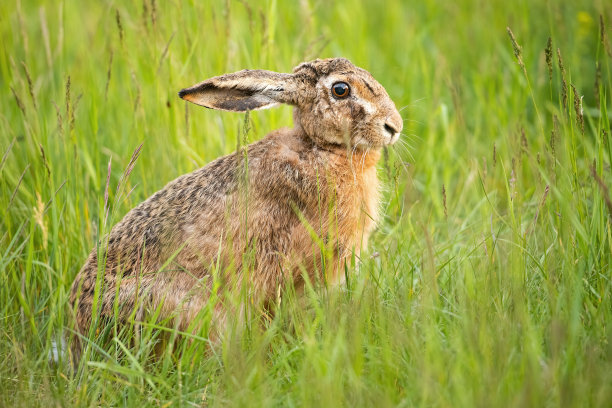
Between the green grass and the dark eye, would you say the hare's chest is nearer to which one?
the green grass

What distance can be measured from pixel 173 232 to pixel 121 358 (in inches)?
32.9

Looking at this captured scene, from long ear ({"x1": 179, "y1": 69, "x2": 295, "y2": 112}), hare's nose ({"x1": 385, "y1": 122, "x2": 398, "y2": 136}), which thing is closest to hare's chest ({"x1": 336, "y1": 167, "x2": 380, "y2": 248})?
hare's nose ({"x1": 385, "y1": 122, "x2": 398, "y2": 136})

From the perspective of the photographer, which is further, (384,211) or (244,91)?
(384,211)

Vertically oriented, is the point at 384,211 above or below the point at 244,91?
below

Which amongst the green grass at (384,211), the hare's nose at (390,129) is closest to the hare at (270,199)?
the hare's nose at (390,129)

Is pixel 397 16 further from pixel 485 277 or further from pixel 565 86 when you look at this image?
pixel 485 277

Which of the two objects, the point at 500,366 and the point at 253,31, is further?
the point at 253,31

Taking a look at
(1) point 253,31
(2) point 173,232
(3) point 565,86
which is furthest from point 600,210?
(1) point 253,31

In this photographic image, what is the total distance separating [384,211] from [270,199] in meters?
0.96

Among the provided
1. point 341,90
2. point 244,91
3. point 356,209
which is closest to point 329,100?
point 341,90

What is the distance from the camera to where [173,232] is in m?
3.90

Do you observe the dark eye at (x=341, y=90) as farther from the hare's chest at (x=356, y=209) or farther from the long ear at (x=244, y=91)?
the hare's chest at (x=356, y=209)

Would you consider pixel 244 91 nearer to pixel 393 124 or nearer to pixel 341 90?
pixel 341 90

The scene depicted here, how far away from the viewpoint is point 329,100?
13.4ft
